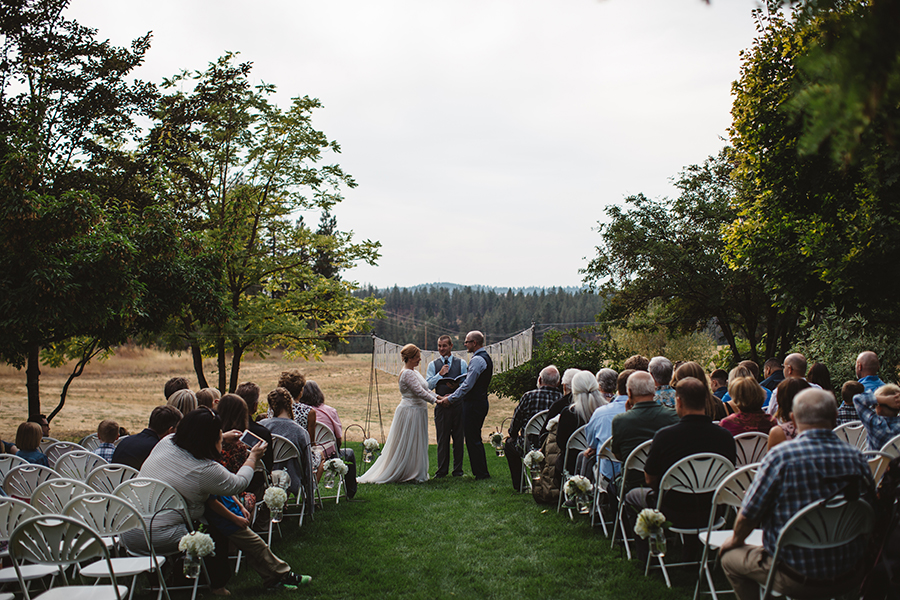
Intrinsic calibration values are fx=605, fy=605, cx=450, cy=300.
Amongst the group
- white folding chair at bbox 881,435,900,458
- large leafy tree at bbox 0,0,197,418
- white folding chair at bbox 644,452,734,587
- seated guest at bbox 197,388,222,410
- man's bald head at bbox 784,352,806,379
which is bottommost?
white folding chair at bbox 644,452,734,587

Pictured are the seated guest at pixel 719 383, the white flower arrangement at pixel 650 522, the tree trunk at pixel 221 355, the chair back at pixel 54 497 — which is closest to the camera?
the white flower arrangement at pixel 650 522

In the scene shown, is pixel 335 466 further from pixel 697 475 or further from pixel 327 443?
pixel 697 475

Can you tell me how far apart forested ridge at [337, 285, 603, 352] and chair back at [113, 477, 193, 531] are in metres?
39.7

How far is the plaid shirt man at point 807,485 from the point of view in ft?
8.13

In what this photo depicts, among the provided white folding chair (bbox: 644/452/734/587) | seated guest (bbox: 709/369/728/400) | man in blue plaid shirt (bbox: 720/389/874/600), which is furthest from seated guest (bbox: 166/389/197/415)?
seated guest (bbox: 709/369/728/400)

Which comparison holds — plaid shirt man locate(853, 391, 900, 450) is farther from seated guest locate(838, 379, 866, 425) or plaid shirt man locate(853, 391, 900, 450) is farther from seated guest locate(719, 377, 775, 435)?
seated guest locate(838, 379, 866, 425)

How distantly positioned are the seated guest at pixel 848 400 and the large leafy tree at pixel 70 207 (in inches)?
298

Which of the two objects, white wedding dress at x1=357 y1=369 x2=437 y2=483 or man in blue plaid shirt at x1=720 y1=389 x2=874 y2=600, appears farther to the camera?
white wedding dress at x1=357 y1=369 x2=437 y2=483

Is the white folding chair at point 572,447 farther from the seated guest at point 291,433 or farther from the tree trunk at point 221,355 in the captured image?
the tree trunk at point 221,355

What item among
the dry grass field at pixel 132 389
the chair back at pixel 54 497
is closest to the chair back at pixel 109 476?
the chair back at pixel 54 497

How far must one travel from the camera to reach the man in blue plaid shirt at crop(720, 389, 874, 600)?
2.48m

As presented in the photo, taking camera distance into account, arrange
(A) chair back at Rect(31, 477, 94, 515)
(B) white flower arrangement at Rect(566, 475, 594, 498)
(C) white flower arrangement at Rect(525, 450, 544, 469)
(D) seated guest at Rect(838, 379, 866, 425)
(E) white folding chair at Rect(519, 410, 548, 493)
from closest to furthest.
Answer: (A) chair back at Rect(31, 477, 94, 515) → (B) white flower arrangement at Rect(566, 475, 594, 498) → (D) seated guest at Rect(838, 379, 866, 425) → (C) white flower arrangement at Rect(525, 450, 544, 469) → (E) white folding chair at Rect(519, 410, 548, 493)

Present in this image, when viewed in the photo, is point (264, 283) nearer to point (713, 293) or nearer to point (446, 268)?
point (713, 293)

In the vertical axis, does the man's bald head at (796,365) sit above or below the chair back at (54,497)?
above
